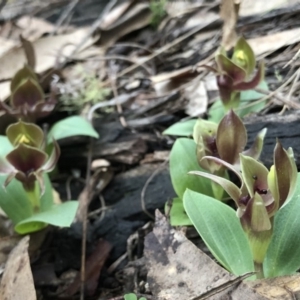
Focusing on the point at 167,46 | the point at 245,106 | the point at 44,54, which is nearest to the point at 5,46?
the point at 44,54

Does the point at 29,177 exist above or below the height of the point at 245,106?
above

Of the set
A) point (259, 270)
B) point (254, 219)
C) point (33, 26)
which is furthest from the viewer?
point (33, 26)

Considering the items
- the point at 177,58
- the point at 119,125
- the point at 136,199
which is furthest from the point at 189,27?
the point at 136,199

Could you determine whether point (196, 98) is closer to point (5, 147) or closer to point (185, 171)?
point (185, 171)

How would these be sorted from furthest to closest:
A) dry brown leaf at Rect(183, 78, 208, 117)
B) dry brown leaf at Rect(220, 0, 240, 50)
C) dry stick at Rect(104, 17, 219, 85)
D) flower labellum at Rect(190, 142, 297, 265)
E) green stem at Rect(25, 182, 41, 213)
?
1. dry stick at Rect(104, 17, 219, 85)
2. dry brown leaf at Rect(220, 0, 240, 50)
3. dry brown leaf at Rect(183, 78, 208, 117)
4. green stem at Rect(25, 182, 41, 213)
5. flower labellum at Rect(190, 142, 297, 265)

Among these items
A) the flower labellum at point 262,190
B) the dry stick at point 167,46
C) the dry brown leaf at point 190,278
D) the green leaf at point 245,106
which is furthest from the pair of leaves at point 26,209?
the dry stick at point 167,46

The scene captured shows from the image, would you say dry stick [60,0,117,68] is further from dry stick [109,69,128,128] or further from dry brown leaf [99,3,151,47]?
dry stick [109,69,128,128]

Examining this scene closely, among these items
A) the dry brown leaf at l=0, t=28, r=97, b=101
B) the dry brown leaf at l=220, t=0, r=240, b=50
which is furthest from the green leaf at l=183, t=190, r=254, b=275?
the dry brown leaf at l=0, t=28, r=97, b=101
